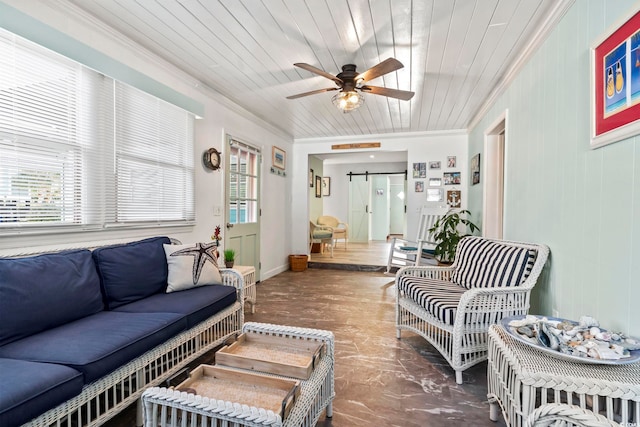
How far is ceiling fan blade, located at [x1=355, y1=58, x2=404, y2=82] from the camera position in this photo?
Result: 211 centimetres

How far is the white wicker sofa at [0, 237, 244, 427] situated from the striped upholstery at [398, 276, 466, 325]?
1.38 meters

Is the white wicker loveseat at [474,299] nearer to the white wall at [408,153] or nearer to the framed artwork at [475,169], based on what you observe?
the framed artwork at [475,169]

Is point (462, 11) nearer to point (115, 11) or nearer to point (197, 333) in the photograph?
point (115, 11)

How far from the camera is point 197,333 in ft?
6.36

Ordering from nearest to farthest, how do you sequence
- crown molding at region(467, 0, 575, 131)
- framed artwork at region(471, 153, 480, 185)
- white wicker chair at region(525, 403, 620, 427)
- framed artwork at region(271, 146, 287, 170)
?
white wicker chair at region(525, 403, 620, 427)
crown molding at region(467, 0, 575, 131)
framed artwork at region(471, 153, 480, 185)
framed artwork at region(271, 146, 287, 170)

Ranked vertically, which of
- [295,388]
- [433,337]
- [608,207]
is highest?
[608,207]

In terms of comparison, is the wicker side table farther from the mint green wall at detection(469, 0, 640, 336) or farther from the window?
the mint green wall at detection(469, 0, 640, 336)

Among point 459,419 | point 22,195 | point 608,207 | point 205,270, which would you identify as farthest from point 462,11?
point 22,195

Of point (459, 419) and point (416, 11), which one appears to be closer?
point (459, 419)

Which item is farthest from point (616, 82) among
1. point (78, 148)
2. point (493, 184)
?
point (78, 148)

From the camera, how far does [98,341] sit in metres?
1.38

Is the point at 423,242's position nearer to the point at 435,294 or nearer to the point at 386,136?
the point at 386,136

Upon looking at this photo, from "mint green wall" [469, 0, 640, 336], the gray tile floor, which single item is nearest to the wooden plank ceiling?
"mint green wall" [469, 0, 640, 336]

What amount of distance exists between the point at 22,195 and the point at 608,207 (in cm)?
299
